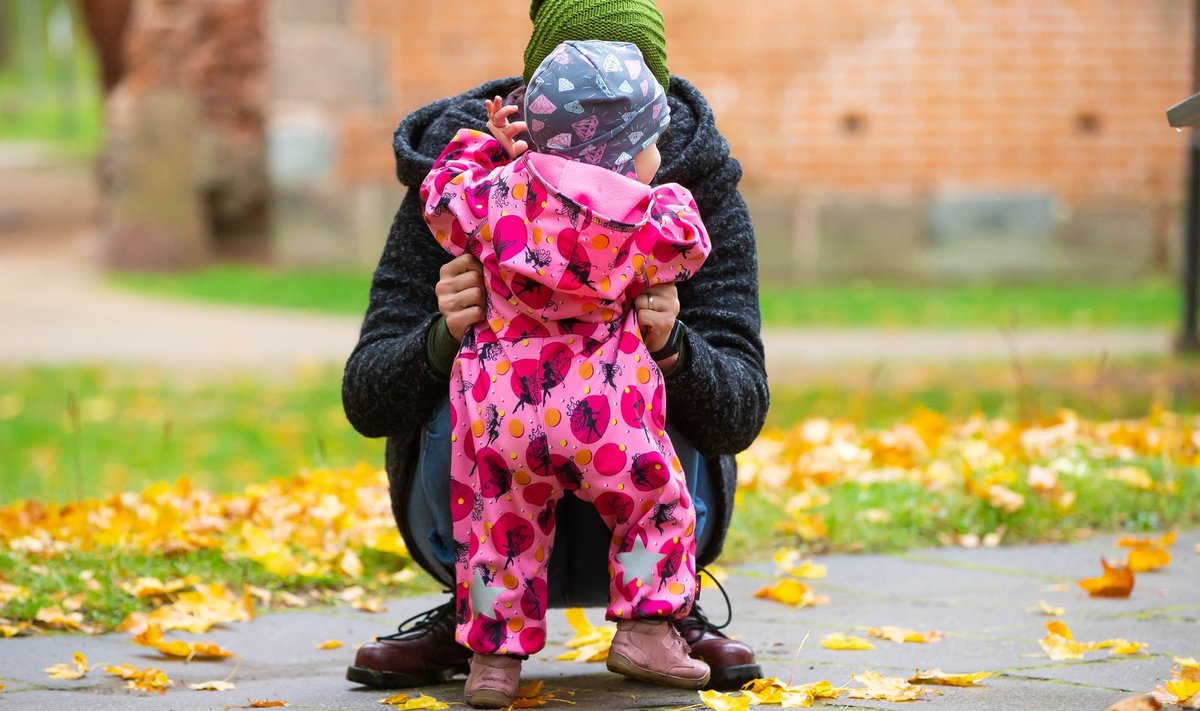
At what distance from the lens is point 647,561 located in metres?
2.37

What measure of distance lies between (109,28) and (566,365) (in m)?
19.5

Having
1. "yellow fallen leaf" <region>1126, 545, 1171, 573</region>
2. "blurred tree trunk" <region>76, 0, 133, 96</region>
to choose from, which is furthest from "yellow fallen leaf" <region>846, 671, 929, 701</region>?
"blurred tree trunk" <region>76, 0, 133, 96</region>

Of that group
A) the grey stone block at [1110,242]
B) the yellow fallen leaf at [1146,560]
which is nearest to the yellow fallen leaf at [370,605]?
the yellow fallen leaf at [1146,560]

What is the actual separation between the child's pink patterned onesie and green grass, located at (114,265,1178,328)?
26.9ft

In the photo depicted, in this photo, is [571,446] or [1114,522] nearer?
[571,446]

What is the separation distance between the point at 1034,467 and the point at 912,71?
28.5 ft

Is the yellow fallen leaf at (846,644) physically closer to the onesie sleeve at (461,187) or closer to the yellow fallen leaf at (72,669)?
the onesie sleeve at (461,187)

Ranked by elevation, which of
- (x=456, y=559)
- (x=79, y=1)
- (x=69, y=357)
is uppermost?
(x=79, y=1)

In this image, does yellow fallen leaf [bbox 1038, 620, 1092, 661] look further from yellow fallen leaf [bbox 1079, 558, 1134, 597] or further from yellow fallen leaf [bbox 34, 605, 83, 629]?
yellow fallen leaf [bbox 34, 605, 83, 629]

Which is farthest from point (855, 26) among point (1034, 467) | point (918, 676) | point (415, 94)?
point (918, 676)

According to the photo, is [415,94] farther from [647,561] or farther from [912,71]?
[647,561]

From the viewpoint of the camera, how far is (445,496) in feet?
8.33

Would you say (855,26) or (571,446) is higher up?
(855,26)

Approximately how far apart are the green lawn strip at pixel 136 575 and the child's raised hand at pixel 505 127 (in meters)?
1.43
